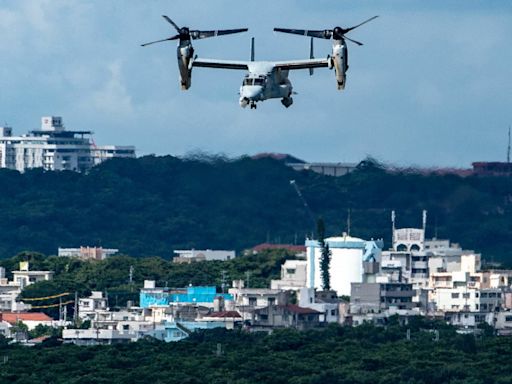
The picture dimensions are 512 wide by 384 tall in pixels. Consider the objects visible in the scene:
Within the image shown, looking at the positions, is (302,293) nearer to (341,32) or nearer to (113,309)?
(113,309)

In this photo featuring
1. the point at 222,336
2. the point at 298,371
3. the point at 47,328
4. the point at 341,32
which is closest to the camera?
the point at 341,32

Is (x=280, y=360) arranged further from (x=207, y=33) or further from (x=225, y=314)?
(x=207, y=33)

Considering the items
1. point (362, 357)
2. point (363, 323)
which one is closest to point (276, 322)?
point (363, 323)

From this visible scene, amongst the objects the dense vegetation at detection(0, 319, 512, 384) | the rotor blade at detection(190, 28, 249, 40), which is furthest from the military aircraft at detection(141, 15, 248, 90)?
the dense vegetation at detection(0, 319, 512, 384)

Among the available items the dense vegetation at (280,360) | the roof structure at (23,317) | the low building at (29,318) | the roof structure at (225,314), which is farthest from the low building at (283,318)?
the roof structure at (23,317)

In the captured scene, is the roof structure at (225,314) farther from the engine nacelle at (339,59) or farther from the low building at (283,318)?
the engine nacelle at (339,59)

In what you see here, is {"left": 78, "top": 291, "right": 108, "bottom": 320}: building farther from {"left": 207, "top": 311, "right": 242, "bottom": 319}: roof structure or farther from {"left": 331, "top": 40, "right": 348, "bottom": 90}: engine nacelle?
{"left": 331, "top": 40, "right": 348, "bottom": 90}: engine nacelle
